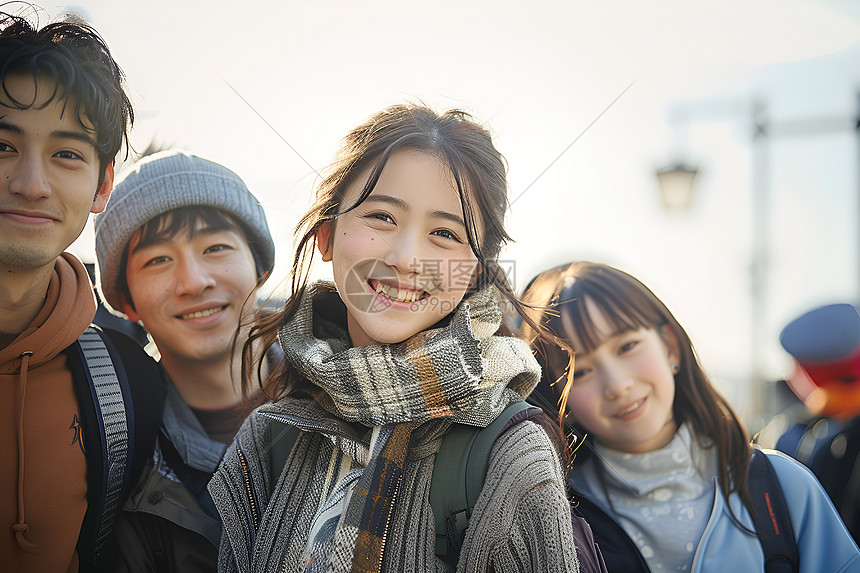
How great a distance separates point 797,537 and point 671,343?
2.27 feet

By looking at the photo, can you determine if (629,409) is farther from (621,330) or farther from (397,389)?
(397,389)

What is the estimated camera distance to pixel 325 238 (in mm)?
1928

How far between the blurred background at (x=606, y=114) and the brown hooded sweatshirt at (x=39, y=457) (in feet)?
1.32

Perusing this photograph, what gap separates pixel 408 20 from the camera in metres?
2.23

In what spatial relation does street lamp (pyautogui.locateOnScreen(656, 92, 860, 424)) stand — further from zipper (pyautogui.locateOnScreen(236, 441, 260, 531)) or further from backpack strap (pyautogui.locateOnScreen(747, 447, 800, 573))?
zipper (pyautogui.locateOnScreen(236, 441, 260, 531))

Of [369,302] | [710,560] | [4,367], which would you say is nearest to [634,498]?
[710,560]

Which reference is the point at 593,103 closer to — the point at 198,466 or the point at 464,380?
the point at 464,380

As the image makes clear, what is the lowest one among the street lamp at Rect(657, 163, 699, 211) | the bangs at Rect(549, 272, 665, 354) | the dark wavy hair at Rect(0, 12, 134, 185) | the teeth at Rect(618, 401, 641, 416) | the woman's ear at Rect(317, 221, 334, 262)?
the teeth at Rect(618, 401, 641, 416)

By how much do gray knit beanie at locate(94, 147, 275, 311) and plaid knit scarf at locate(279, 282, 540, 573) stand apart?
25.2 inches

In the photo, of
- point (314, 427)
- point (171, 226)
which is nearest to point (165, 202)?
point (171, 226)

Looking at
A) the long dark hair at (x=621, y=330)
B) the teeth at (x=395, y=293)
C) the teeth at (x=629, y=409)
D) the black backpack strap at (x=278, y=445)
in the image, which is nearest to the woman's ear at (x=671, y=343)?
the long dark hair at (x=621, y=330)

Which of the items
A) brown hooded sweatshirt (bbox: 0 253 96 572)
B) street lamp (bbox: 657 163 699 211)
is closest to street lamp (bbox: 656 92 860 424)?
street lamp (bbox: 657 163 699 211)

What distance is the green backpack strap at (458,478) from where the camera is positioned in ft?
5.27

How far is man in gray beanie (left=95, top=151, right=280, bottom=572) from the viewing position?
211 centimetres
